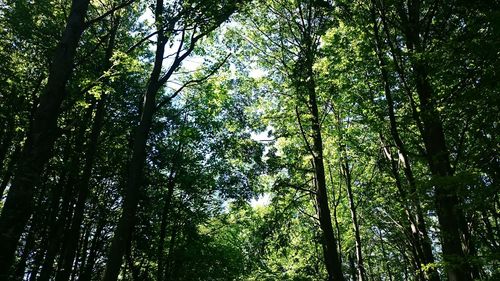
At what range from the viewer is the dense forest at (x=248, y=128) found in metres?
7.39

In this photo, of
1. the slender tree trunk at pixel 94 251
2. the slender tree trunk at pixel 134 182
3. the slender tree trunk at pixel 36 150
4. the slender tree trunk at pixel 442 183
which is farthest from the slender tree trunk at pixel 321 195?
the slender tree trunk at pixel 94 251

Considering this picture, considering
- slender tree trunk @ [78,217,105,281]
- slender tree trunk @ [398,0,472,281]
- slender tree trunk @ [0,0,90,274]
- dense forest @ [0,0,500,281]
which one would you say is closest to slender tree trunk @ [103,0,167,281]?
dense forest @ [0,0,500,281]

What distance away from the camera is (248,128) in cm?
1695

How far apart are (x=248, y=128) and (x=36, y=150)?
11.7 m

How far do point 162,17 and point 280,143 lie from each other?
10.2 metres

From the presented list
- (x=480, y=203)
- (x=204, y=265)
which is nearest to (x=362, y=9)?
(x=480, y=203)

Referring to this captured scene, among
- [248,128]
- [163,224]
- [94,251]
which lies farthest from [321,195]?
[94,251]

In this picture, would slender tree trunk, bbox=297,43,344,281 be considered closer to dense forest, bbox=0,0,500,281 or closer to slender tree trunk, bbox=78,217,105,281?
dense forest, bbox=0,0,500,281

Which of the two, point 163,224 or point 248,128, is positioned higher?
point 248,128

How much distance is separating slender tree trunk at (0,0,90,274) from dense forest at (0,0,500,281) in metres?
0.03

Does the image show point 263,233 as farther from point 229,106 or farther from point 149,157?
point 149,157

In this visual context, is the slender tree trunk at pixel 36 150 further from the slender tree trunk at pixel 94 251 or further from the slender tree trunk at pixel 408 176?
the slender tree trunk at pixel 94 251

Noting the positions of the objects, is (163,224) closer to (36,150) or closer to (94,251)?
(94,251)

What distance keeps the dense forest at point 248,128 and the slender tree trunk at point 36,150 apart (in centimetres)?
3
